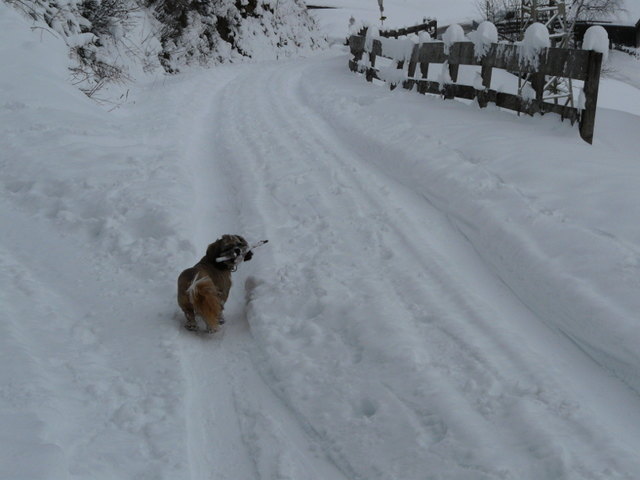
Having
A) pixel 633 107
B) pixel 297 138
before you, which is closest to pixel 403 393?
pixel 297 138

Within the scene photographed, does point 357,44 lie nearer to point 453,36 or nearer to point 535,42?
point 453,36

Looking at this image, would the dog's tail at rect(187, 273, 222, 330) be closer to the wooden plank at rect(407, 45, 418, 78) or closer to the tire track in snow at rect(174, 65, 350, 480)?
the tire track in snow at rect(174, 65, 350, 480)

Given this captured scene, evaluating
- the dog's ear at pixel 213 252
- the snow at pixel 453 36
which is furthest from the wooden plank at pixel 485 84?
the dog's ear at pixel 213 252

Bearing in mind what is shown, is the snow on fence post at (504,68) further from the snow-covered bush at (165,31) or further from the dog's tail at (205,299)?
the snow-covered bush at (165,31)

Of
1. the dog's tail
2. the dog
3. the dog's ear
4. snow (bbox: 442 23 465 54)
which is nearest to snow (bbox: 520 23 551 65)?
snow (bbox: 442 23 465 54)

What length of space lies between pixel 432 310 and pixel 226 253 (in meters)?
1.70

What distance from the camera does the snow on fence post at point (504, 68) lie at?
795 centimetres

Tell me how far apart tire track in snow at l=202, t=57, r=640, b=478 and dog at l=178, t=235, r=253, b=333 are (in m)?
0.39

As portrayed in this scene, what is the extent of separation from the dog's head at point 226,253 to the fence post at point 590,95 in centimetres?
532

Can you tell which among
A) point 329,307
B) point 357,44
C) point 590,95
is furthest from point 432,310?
point 357,44

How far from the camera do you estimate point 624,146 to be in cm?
908

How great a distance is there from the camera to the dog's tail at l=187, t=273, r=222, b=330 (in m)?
4.48

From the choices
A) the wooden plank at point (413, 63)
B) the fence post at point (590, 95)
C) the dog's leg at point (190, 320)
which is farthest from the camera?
the wooden plank at point (413, 63)

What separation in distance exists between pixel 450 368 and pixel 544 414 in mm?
671
